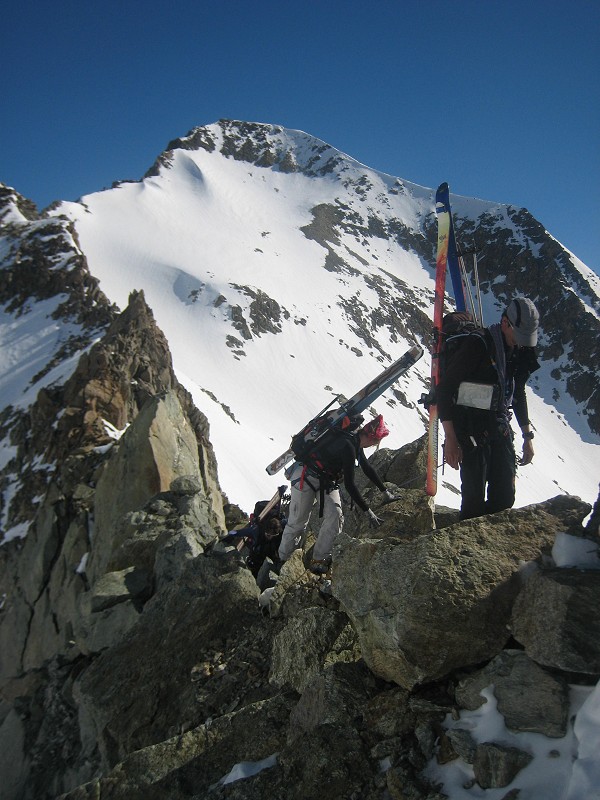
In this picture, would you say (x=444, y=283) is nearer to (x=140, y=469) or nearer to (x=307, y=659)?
(x=307, y=659)

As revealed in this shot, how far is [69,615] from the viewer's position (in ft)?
38.0

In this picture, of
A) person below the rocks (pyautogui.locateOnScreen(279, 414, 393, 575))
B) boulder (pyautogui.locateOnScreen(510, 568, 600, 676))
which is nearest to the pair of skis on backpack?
person below the rocks (pyautogui.locateOnScreen(279, 414, 393, 575))

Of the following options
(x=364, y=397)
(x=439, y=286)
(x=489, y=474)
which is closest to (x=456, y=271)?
(x=439, y=286)

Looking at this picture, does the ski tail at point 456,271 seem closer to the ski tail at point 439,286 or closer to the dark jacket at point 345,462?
the ski tail at point 439,286

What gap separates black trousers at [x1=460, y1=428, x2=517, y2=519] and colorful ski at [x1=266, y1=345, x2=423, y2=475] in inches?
95.1

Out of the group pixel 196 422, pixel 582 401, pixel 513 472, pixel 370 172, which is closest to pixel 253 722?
pixel 513 472

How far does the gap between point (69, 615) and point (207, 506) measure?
14.5 ft

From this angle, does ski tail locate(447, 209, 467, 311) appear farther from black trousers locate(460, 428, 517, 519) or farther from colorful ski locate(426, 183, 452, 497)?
black trousers locate(460, 428, 517, 519)

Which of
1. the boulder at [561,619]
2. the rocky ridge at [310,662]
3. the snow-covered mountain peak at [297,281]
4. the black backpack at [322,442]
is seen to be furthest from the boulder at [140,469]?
the snow-covered mountain peak at [297,281]

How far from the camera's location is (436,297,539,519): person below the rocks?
4.25m

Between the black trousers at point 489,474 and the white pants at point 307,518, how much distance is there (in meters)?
2.37

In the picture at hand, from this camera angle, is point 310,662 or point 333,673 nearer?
point 333,673

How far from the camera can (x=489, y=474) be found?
14.1 feet

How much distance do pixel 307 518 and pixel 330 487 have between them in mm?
648
